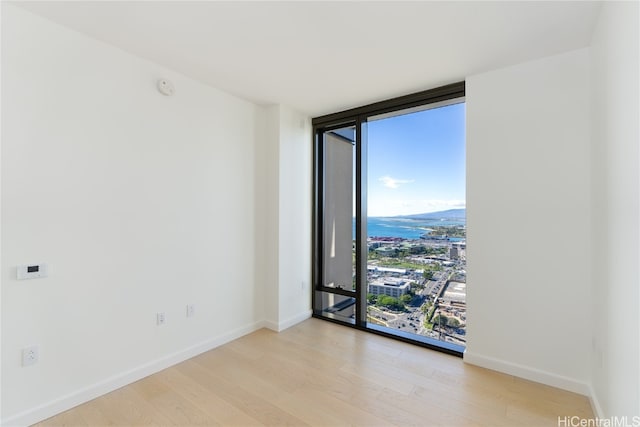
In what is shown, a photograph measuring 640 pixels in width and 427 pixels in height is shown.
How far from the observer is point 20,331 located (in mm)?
1740

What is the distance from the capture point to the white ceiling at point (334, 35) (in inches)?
67.5

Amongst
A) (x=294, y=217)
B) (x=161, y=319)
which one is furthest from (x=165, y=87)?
(x=161, y=319)

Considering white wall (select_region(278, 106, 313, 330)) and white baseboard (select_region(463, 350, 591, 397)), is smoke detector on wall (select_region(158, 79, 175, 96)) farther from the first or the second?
white baseboard (select_region(463, 350, 591, 397))

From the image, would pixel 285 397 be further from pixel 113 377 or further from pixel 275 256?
pixel 275 256

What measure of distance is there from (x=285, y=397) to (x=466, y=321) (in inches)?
63.8

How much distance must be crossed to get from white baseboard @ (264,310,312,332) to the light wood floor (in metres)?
0.49

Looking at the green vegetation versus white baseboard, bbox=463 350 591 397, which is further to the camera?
the green vegetation

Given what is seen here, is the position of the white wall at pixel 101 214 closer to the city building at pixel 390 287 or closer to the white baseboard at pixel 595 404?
the city building at pixel 390 287

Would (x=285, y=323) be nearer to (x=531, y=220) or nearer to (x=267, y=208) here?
(x=267, y=208)

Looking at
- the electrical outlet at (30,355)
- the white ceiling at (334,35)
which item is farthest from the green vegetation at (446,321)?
the electrical outlet at (30,355)

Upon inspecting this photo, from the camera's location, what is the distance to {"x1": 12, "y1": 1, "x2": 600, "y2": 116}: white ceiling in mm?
1714

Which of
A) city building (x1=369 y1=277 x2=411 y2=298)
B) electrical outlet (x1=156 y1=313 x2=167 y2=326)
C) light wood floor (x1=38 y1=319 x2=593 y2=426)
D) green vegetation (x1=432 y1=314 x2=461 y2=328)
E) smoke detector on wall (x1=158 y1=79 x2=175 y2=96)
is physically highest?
smoke detector on wall (x1=158 y1=79 x2=175 y2=96)

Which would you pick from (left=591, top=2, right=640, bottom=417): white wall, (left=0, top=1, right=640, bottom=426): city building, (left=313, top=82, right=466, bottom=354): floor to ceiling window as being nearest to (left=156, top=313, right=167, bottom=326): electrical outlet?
(left=0, top=1, right=640, bottom=426): city building

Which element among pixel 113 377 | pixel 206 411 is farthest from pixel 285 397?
pixel 113 377
